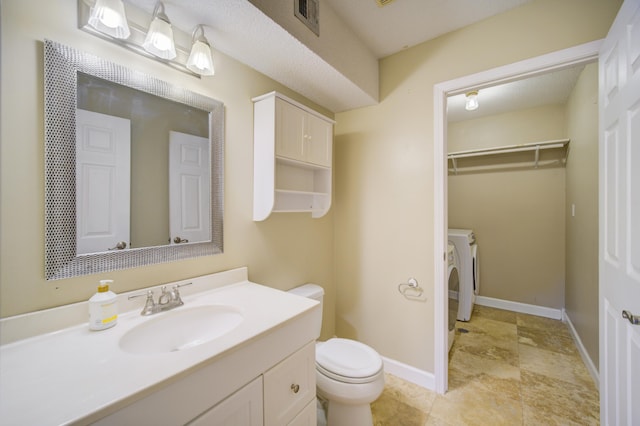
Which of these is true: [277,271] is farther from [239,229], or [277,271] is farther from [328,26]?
[328,26]

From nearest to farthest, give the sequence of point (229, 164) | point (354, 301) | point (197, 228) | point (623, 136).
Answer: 1. point (623, 136)
2. point (197, 228)
3. point (229, 164)
4. point (354, 301)

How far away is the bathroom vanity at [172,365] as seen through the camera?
0.58 metres

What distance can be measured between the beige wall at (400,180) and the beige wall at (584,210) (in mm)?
1062

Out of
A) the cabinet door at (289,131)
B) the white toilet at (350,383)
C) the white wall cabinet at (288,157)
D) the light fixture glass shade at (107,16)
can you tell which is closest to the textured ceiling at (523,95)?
the white wall cabinet at (288,157)

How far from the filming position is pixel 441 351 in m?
1.74

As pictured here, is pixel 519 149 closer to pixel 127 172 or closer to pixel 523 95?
pixel 523 95

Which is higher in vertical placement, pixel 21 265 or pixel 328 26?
pixel 328 26

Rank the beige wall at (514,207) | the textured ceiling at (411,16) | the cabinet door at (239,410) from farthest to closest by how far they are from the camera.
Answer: the beige wall at (514,207)
the textured ceiling at (411,16)
the cabinet door at (239,410)

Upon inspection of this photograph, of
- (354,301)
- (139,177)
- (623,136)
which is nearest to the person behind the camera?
(623,136)

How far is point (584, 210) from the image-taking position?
2141 millimetres

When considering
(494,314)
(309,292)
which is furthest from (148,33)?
(494,314)

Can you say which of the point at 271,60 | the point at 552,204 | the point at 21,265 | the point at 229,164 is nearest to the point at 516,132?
the point at 552,204

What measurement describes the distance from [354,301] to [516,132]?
286 cm

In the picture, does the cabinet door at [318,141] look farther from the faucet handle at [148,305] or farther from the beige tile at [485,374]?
the beige tile at [485,374]
